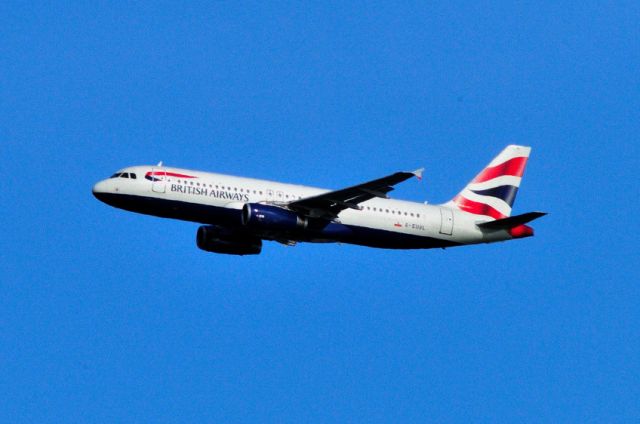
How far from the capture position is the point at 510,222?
66.8 m

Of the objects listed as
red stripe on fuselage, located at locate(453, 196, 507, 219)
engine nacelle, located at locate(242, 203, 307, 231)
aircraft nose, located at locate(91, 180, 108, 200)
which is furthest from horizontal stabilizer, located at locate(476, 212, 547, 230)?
aircraft nose, located at locate(91, 180, 108, 200)

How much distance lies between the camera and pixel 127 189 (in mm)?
63781

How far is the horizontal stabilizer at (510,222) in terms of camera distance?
64494 millimetres

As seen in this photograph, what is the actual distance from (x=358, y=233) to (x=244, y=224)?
6.59 m

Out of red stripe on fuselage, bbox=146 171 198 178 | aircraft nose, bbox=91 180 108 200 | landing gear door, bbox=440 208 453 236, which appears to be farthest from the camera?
landing gear door, bbox=440 208 453 236

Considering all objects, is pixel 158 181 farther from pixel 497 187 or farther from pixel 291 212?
pixel 497 187

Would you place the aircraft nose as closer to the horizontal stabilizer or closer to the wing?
the wing

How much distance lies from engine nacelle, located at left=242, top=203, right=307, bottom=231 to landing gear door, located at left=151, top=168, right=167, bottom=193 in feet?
14.2

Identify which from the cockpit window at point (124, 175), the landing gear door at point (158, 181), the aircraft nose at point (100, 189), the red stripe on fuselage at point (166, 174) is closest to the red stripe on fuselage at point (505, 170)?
the red stripe on fuselage at point (166, 174)

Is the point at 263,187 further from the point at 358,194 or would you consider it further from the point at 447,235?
the point at 447,235

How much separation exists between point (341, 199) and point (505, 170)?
13712 mm

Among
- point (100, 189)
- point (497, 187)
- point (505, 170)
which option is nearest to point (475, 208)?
point (497, 187)

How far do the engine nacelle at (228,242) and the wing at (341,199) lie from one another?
5740mm

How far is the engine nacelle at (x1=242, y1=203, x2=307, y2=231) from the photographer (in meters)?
62.5
